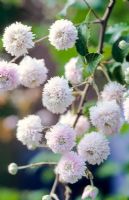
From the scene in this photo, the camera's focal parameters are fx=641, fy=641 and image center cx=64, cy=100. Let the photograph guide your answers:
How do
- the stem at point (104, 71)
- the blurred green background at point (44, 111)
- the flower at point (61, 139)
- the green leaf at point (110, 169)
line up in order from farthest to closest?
the green leaf at point (110, 169), the blurred green background at point (44, 111), the stem at point (104, 71), the flower at point (61, 139)

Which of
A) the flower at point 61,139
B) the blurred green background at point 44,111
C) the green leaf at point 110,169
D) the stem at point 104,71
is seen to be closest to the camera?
the flower at point 61,139

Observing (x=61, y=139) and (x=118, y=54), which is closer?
(x=61, y=139)

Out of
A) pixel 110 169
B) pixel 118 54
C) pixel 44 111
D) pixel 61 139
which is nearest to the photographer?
pixel 61 139

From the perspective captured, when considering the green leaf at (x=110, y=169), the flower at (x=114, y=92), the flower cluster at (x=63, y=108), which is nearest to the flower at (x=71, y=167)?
the flower cluster at (x=63, y=108)

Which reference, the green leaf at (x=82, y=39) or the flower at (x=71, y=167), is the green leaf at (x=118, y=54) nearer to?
the green leaf at (x=82, y=39)

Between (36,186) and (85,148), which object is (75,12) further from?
(36,186)

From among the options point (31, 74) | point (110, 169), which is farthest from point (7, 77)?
point (110, 169)

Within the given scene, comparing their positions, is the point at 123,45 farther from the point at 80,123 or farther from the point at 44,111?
the point at 44,111

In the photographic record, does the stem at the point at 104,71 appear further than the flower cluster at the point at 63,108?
Yes
